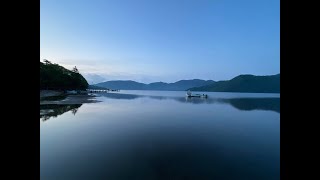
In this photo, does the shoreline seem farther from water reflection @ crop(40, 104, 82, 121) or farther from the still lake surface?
the still lake surface

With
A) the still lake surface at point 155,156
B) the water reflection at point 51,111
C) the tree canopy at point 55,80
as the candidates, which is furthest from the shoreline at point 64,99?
the still lake surface at point 155,156

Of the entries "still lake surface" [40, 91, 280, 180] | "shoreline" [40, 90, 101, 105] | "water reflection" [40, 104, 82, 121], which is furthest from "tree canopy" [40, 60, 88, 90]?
"still lake surface" [40, 91, 280, 180]

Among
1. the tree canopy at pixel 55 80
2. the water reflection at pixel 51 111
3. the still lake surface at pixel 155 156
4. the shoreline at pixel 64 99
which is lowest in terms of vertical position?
the still lake surface at pixel 155 156

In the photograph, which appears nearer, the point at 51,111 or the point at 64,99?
the point at 51,111

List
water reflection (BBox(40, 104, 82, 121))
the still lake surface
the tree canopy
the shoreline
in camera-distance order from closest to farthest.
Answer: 1. the still lake surface
2. water reflection (BBox(40, 104, 82, 121))
3. the shoreline
4. the tree canopy

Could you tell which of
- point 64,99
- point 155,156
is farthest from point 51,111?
point 64,99

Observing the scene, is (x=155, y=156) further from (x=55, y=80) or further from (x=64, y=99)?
(x=55, y=80)

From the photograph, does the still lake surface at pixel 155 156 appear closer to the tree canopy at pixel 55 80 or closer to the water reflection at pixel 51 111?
the water reflection at pixel 51 111

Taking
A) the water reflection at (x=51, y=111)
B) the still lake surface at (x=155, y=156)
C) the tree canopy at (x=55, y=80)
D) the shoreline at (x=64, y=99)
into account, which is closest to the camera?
the still lake surface at (x=155, y=156)

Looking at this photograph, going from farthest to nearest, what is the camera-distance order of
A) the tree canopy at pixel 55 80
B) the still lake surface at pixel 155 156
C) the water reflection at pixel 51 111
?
the tree canopy at pixel 55 80 → the water reflection at pixel 51 111 → the still lake surface at pixel 155 156
